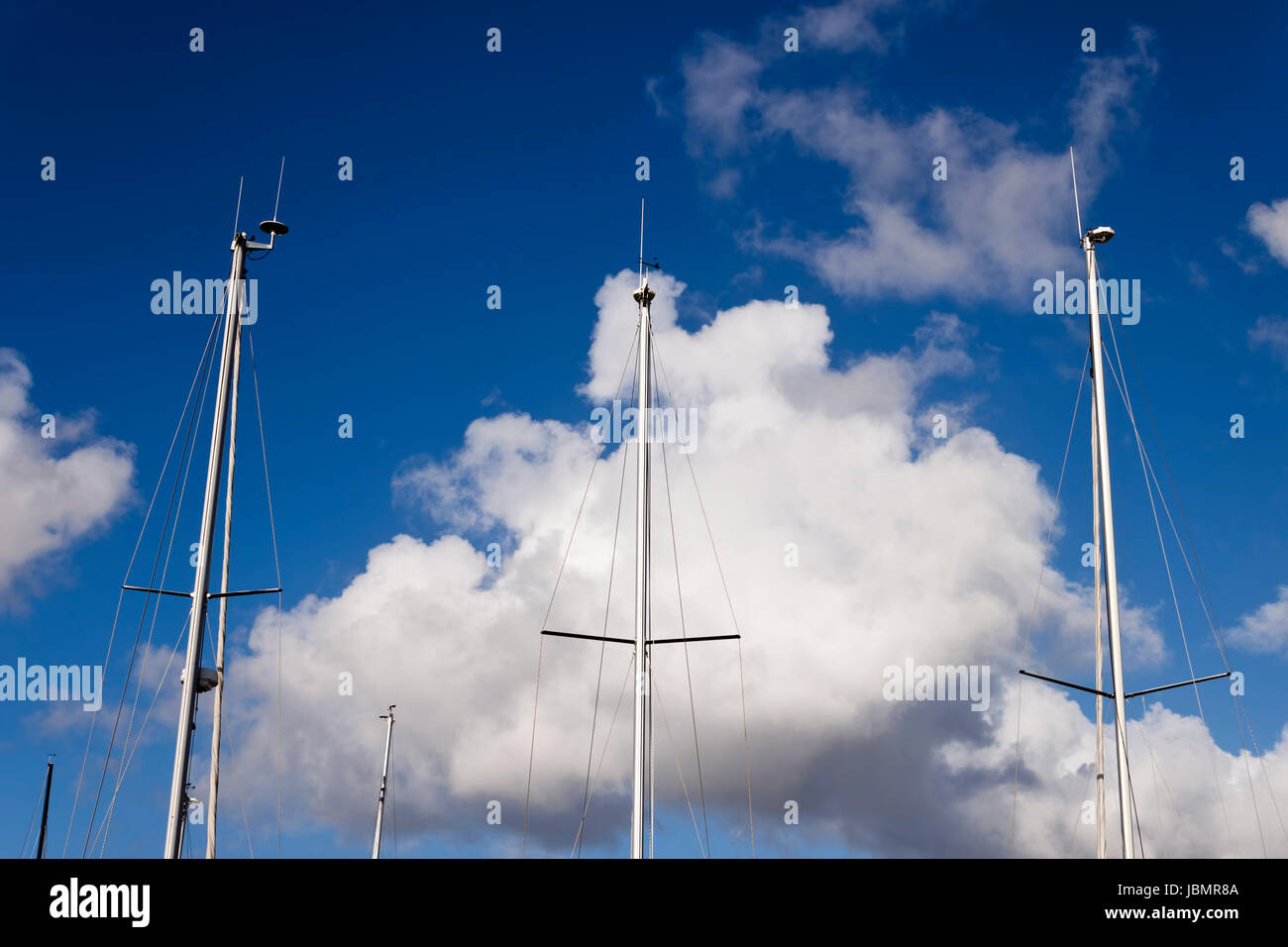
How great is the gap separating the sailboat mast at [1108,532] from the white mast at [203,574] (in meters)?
21.9

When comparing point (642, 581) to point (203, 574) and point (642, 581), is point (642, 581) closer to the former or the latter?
point (642, 581)

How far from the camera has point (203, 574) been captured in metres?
25.2

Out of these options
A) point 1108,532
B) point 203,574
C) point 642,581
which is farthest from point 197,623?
point 1108,532

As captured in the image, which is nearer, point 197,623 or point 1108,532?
point 197,623

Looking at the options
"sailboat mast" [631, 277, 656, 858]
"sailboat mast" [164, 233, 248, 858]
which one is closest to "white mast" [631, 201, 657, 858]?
"sailboat mast" [631, 277, 656, 858]

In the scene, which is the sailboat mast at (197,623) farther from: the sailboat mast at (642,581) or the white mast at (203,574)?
the sailboat mast at (642,581)

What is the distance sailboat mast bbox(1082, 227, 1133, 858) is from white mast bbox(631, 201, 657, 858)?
12.1m

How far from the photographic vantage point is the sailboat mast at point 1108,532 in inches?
1104

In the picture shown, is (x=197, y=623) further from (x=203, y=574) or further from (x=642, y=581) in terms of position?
(x=642, y=581)

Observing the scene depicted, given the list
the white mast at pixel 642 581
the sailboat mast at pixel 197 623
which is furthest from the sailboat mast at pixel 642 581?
the sailboat mast at pixel 197 623

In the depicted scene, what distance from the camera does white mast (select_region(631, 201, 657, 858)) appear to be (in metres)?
29.8

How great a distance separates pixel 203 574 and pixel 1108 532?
23877 mm
